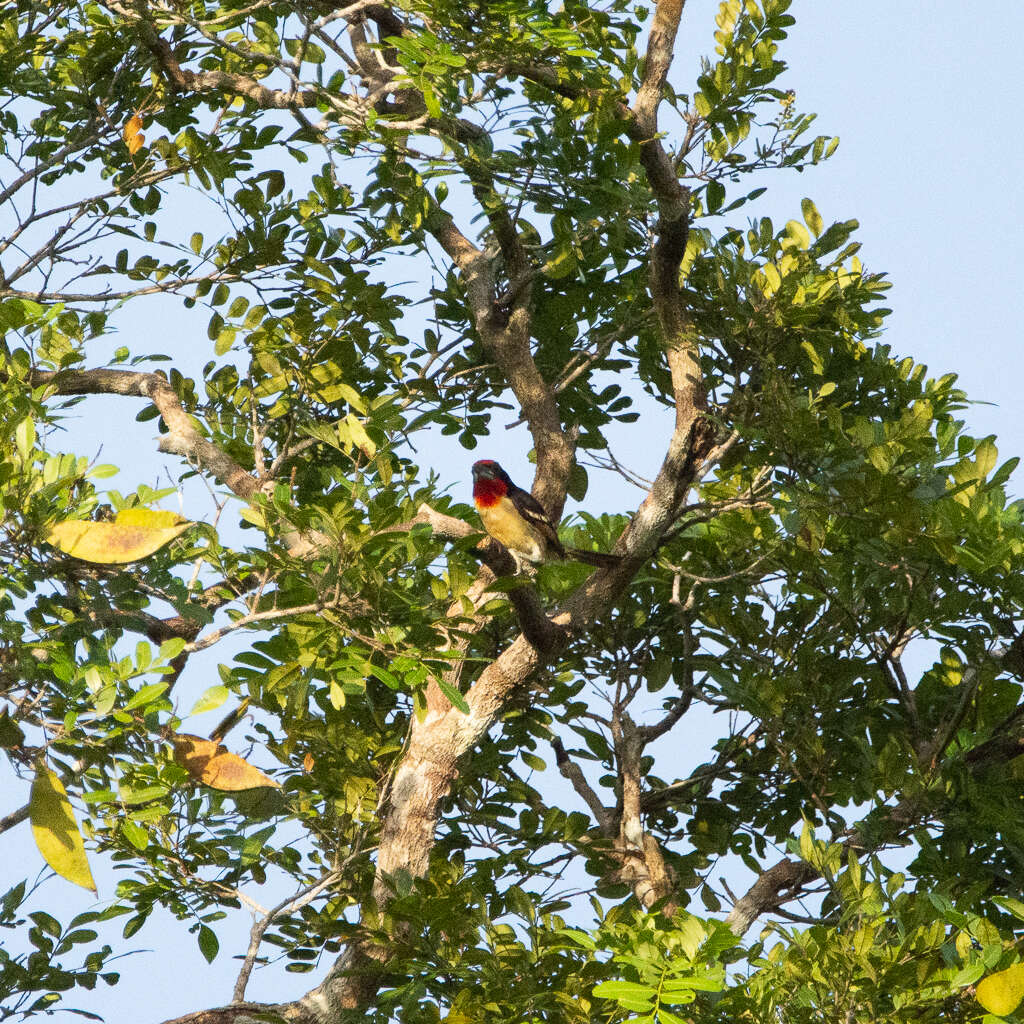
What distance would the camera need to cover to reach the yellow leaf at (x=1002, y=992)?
10.8ft

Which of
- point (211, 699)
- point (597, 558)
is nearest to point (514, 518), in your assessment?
point (597, 558)

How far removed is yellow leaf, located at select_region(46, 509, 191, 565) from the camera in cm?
367

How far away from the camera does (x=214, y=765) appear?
4.40 metres

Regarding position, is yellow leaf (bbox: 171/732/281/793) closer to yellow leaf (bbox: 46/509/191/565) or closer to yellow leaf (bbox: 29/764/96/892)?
yellow leaf (bbox: 29/764/96/892)

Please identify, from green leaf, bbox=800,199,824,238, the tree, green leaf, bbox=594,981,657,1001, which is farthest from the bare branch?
green leaf, bbox=800,199,824,238

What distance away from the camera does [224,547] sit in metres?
4.38

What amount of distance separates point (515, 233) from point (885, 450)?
1699mm

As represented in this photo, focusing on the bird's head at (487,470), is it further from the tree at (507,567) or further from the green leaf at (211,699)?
the green leaf at (211,699)

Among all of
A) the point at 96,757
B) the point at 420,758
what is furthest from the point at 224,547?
the point at 420,758

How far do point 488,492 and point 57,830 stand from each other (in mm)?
2624

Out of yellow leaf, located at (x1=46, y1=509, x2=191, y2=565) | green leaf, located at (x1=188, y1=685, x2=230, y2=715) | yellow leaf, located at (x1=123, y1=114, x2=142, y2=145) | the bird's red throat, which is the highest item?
yellow leaf, located at (x1=123, y1=114, x2=142, y2=145)

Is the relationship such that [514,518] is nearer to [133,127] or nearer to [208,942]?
[208,942]

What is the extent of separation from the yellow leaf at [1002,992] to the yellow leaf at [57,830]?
241 cm

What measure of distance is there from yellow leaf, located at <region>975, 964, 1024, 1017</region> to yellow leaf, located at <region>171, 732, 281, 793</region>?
242 centimetres
